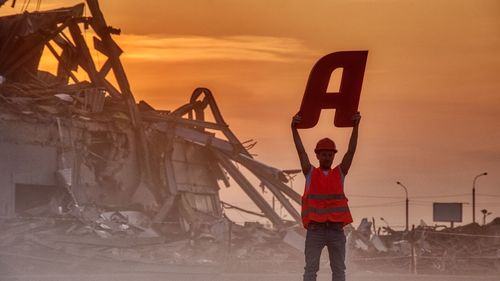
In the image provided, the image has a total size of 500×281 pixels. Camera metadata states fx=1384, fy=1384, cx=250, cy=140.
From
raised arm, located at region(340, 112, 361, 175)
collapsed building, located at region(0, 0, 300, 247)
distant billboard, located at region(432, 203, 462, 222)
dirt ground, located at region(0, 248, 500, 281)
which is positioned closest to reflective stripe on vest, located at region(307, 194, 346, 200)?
raised arm, located at region(340, 112, 361, 175)

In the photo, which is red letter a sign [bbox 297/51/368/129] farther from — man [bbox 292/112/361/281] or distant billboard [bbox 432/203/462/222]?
distant billboard [bbox 432/203/462/222]

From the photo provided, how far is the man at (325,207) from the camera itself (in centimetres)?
1639

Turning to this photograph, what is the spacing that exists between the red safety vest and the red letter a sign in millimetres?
667

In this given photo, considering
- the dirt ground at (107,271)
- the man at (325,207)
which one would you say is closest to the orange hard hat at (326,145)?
the man at (325,207)

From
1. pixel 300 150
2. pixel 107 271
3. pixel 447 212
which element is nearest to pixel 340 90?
pixel 300 150

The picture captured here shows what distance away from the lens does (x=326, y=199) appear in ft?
53.9

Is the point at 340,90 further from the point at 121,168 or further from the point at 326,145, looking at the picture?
the point at 121,168

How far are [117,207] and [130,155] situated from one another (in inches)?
129

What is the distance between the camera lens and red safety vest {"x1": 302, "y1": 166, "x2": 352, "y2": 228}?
645 inches

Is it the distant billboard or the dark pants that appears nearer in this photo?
the dark pants

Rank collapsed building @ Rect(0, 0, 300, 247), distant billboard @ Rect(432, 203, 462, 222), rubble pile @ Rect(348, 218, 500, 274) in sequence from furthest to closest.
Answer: distant billboard @ Rect(432, 203, 462, 222) < collapsed building @ Rect(0, 0, 300, 247) < rubble pile @ Rect(348, 218, 500, 274)

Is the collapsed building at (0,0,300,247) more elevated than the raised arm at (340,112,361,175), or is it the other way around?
the collapsed building at (0,0,300,247)

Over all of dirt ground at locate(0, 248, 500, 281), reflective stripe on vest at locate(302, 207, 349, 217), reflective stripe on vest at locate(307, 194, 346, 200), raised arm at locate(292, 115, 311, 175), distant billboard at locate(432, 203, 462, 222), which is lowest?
dirt ground at locate(0, 248, 500, 281)

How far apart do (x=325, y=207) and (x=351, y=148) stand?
2.90 ft
